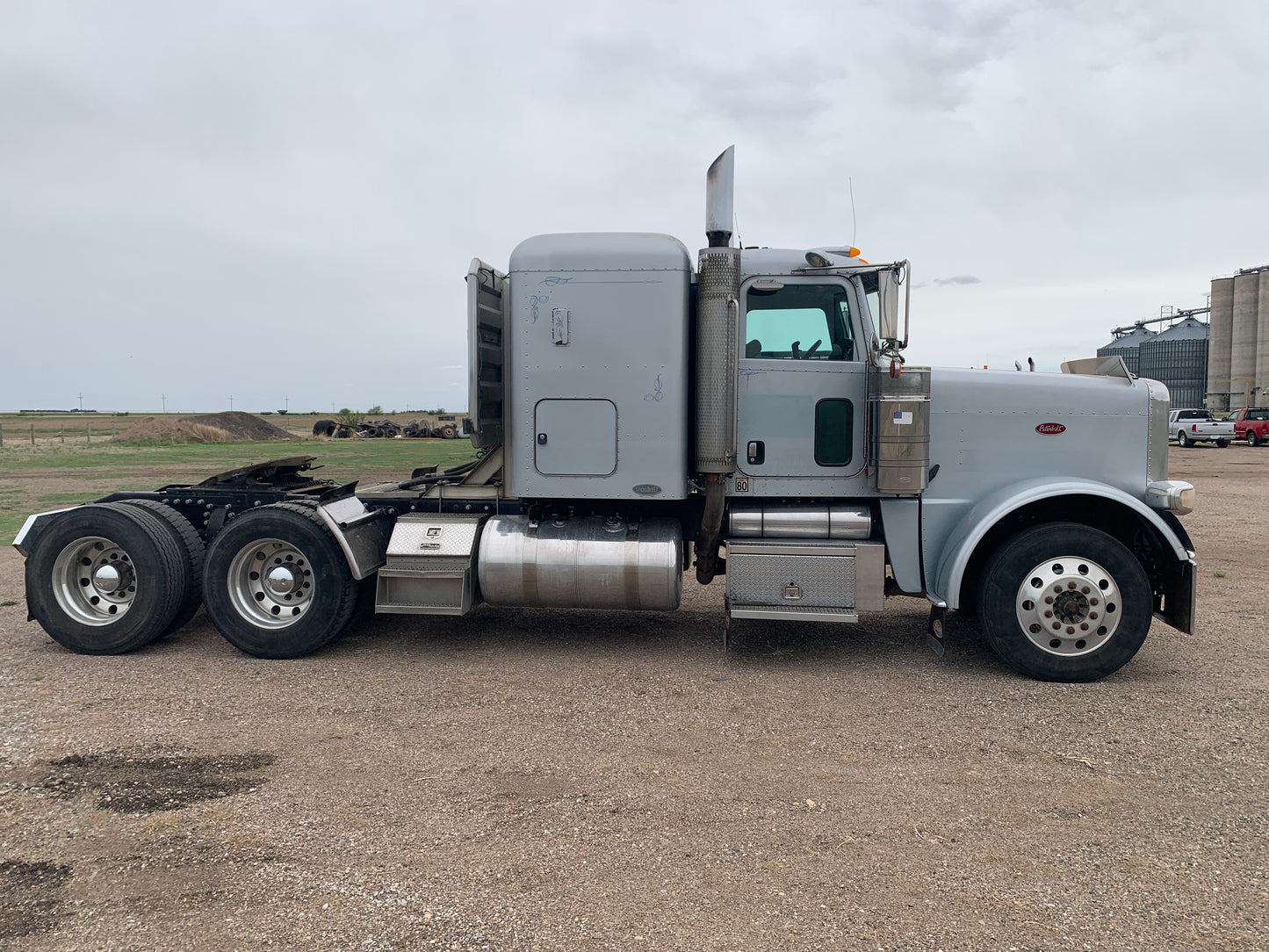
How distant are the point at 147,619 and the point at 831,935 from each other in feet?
18.9

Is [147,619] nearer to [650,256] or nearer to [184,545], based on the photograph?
[184,545]

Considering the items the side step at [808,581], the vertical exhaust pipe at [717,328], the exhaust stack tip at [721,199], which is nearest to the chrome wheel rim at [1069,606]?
the side step at [808,581]

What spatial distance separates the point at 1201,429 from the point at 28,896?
146 ft

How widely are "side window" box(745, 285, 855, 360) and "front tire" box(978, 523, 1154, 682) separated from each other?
79.3 inches

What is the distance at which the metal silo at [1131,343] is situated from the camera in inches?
2665

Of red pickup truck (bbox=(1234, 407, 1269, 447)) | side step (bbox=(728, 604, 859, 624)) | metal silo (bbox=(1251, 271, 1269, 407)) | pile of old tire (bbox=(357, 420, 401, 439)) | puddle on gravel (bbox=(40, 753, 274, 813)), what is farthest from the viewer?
metal silo (bbox=(1251, 271, 1269, 407))

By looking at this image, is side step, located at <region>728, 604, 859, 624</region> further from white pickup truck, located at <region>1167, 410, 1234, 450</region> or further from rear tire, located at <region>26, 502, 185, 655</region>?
white pickup truck, located at <region>1167, 410, 1234, 450</region>

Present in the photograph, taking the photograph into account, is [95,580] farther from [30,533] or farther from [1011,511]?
[1011,511]

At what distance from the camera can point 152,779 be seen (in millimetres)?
4324

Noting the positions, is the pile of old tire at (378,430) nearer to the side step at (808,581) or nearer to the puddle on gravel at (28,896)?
the side step at (808,581)

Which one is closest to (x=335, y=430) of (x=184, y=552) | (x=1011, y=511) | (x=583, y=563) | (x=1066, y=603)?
(x=184, y=552)

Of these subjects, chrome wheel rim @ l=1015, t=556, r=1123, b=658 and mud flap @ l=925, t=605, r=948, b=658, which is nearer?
chrome wheel rim @ l=1015, t=556, r=1123, b=658

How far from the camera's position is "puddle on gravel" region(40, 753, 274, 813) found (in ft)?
13.4

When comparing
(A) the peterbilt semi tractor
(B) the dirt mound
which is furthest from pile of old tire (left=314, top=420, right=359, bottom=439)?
(A) the peterbilt semi tractor
